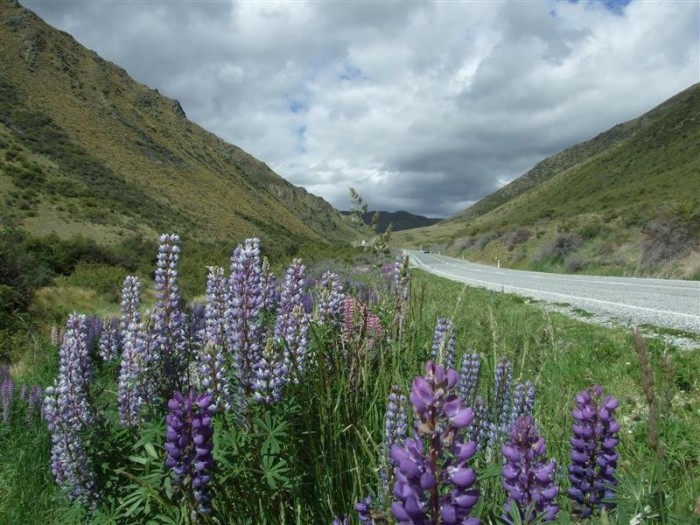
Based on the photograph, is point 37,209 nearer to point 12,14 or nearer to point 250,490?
point 250,490

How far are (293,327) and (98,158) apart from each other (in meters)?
56.5

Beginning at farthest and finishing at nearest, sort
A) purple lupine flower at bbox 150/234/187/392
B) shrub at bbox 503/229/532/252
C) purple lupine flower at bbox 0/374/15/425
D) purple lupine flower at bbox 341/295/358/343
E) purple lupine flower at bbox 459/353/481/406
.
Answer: shrub at bbox 503/229/532/252 → purple lupine flower at bbox 0/374/15/425 → purple lupine flower at bbox 341/295/358/343 → purple lupine flower at bbox 459/353/481/406 → purple lupine flower at bbox 150/234/187/392

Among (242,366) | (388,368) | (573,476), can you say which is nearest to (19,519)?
(242,366)

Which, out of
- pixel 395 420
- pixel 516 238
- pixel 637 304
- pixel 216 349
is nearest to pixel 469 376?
pixel 395 420

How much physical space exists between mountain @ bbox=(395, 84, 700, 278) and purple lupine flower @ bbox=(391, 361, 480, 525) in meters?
20.6

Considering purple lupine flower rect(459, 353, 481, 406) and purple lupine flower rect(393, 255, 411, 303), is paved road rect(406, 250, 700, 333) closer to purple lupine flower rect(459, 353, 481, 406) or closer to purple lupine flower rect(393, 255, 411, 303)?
purple lupine flower rect(393, 255, 411, 303)

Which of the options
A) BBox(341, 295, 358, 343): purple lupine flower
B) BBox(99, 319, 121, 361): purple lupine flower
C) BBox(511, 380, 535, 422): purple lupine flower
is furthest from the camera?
BBox(99, 319, 121, 361): purple lupine flower

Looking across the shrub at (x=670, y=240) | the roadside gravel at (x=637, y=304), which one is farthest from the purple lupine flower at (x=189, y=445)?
the shrub at (x=670, y=240)

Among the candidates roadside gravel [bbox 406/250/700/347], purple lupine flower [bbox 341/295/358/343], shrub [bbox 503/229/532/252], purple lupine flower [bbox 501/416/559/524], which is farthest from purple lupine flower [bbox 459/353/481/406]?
shrub [bbox 503/229/532/252]

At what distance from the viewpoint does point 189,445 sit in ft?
6.27

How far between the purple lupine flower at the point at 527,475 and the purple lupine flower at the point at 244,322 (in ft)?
4.45

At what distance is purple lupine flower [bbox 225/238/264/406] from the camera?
2584 millimetres

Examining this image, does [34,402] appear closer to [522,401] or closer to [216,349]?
[216,349]

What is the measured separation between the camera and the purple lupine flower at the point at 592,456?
1.90 m
